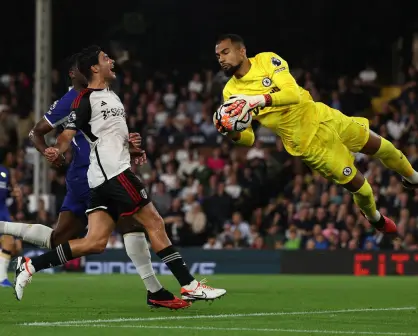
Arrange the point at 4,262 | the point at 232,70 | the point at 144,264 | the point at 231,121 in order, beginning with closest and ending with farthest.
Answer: the point at 144,264
the point at 231,121
the point at 232,70
the point at 4,262

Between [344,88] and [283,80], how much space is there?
45.1 ft

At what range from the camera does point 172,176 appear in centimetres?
2334

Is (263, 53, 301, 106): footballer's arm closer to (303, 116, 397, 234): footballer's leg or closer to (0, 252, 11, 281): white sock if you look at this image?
(303, 116, 397, 234): footballer's leg

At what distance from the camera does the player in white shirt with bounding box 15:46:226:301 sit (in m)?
9.89

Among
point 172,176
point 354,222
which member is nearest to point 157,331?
point 354,222

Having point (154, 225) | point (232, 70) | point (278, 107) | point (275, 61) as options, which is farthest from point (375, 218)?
point (154, 225)

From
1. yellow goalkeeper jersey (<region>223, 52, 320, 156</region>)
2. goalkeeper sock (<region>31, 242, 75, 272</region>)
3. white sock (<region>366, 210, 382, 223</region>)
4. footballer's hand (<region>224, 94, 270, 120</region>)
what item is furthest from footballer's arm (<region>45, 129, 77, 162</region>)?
white sock (<region>366, 210, 382, 223</region>)

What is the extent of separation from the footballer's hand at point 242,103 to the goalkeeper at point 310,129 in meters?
0.51

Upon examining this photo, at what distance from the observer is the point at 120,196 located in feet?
32.4

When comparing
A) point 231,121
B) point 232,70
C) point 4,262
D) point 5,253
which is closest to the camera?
point 231,121

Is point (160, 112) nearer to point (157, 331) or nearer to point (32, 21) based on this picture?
point (32, 21)

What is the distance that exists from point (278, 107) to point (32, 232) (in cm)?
315

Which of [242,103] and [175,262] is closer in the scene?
[175,262]

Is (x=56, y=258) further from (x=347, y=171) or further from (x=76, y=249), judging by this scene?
(x=347, y=171)
